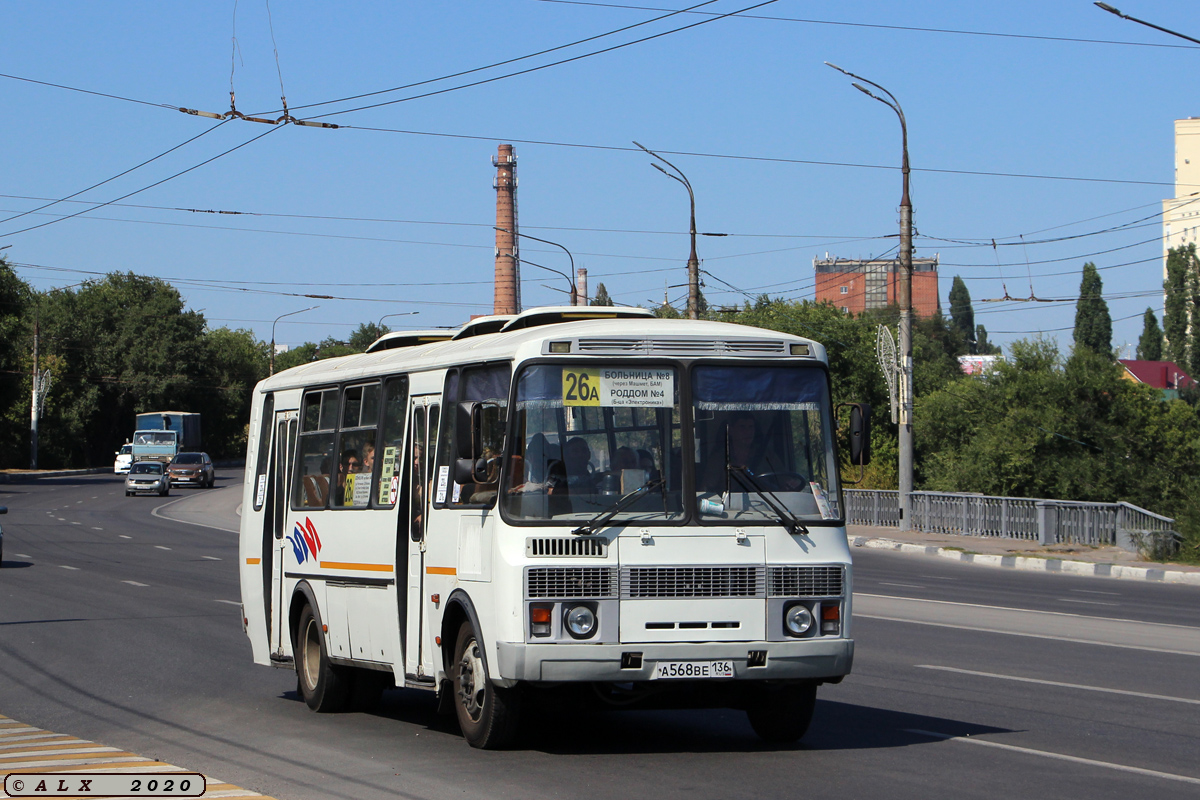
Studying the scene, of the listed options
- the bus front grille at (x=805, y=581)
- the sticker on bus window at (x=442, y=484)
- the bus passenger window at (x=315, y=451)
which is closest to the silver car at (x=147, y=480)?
the bus passenger window at (x=315, y=451)

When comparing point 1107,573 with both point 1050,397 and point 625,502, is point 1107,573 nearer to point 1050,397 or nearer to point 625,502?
point 1050,397

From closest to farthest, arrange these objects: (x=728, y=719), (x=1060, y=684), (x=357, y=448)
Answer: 1. (x=728, y=719)
2. (x=357, y=448)
3. (x=1060, y=684)

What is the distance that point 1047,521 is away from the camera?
97.9 ft

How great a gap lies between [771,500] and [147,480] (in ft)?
180

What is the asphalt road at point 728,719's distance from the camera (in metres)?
7.34

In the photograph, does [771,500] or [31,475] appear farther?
[31,475]

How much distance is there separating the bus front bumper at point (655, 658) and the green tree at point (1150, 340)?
419ft

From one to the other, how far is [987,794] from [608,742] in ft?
8.60

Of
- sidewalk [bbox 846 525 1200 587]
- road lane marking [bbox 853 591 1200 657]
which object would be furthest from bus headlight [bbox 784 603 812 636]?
sidewalk [bbox 846 525 1200 587]

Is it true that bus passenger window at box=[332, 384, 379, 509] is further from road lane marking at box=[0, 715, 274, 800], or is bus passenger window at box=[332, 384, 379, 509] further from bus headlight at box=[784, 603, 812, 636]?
bus headlight at box=[784, 603, 812, 636]

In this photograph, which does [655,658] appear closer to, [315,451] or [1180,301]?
[315,451]

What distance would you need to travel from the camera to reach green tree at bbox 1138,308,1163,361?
126125mm

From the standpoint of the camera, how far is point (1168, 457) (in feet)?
125

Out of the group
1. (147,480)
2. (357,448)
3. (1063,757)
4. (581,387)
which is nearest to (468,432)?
(581,387)
